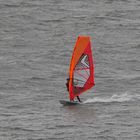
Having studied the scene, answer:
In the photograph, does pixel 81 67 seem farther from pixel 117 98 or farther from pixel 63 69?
Answer: pixel 63 69

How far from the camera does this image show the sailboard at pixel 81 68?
4284cm

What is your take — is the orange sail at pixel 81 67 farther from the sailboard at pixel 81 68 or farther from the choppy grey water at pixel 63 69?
the choppy grey water at pixel 63 69

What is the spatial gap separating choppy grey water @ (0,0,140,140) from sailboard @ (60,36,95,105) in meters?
0.85

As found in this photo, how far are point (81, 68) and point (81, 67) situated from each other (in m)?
0.06

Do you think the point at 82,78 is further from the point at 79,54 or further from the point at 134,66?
the point at 134,66

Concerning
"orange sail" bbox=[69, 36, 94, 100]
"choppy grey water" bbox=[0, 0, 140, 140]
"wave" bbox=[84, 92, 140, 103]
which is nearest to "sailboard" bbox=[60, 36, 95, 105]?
"orange sail" bbox=[69, 36, 94, 100]

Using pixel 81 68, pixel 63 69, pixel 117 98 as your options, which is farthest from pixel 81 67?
pixel 63 69

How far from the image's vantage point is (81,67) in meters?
43.3

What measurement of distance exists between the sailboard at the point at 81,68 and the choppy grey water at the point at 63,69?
33.3 inches

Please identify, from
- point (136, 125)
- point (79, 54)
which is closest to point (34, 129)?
point (136, 125)

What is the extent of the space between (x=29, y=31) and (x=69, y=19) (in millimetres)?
6090

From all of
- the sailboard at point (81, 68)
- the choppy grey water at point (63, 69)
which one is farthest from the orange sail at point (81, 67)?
the choppy grey water at point (63, 69)

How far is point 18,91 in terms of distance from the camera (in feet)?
148

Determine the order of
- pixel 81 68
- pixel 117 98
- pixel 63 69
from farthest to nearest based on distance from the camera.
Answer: pixel 63 69
pixel 117 98
pixel 81 68
